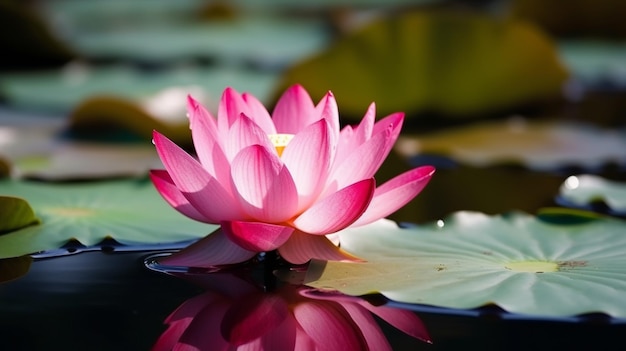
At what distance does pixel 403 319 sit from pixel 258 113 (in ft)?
1.38

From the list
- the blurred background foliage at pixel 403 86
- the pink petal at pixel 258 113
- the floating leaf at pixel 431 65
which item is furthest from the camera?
the floating leaf at pixel 431 65

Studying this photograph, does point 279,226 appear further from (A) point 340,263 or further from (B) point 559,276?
(B) point 559,276

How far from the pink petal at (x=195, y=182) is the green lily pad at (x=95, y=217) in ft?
0.71

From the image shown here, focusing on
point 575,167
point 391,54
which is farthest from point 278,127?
point 391,54

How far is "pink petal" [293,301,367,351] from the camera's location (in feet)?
3.40

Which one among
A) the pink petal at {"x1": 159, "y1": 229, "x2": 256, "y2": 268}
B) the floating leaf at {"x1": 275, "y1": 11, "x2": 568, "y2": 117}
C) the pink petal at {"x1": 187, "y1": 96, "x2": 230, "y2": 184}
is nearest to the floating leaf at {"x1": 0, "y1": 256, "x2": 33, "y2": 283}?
the pink petal at {"x1": 159, "y1": 229, "x2": 256, "y2": 268}

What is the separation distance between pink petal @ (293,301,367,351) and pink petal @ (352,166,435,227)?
6.9 inches

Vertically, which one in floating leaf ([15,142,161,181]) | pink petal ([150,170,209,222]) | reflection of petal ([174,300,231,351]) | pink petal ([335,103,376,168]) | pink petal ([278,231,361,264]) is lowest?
reflection of petal ([174,300,231,351])

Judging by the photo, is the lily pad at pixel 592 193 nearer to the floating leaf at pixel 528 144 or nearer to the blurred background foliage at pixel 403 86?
the blurred background foliage at pixel 403 86

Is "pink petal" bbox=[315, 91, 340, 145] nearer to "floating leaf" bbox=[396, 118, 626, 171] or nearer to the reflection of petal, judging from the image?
the reflection of petal

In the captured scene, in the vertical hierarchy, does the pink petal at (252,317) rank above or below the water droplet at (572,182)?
below

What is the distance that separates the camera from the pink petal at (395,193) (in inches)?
49.6

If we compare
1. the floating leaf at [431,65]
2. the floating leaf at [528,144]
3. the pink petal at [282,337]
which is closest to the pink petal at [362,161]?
the pink petal at [282,337]

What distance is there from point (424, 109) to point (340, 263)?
1.43 m
